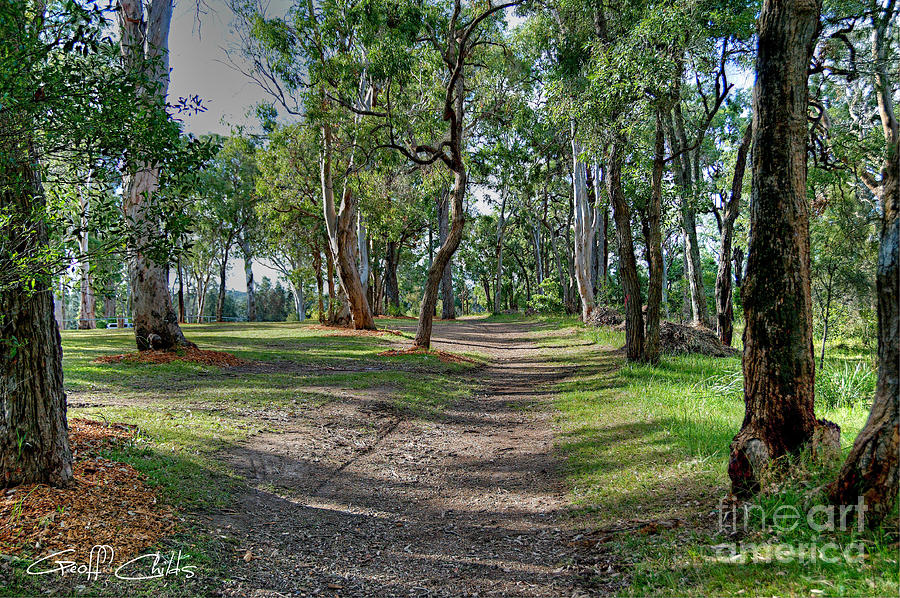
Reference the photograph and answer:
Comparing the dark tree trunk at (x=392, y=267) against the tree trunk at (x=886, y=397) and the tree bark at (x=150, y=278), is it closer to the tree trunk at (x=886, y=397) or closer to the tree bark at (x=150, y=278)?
the tree bark at (x=150, y=278)

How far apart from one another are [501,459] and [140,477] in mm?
4100

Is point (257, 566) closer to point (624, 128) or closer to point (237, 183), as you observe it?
point (624, 128)

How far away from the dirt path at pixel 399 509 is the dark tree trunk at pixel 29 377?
1.33m

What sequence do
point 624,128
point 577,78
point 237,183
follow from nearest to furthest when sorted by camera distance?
point 624,128, point 577,78, point 237,183

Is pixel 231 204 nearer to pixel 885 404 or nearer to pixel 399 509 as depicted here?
pixel 399 509

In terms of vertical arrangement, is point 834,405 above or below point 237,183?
below

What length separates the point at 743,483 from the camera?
3.80 m

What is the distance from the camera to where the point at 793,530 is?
10.5ft

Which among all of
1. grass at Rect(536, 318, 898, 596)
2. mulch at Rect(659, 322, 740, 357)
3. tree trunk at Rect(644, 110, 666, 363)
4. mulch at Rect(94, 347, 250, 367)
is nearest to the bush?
mulch at Rect(659, 322, 740, 357)

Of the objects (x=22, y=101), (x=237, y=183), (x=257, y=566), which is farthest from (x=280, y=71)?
(x=237, y=183)

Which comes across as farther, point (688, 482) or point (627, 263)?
point (627, 263)

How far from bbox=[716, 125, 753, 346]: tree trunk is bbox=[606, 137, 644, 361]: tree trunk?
3.60 m

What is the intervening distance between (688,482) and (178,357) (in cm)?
1092
